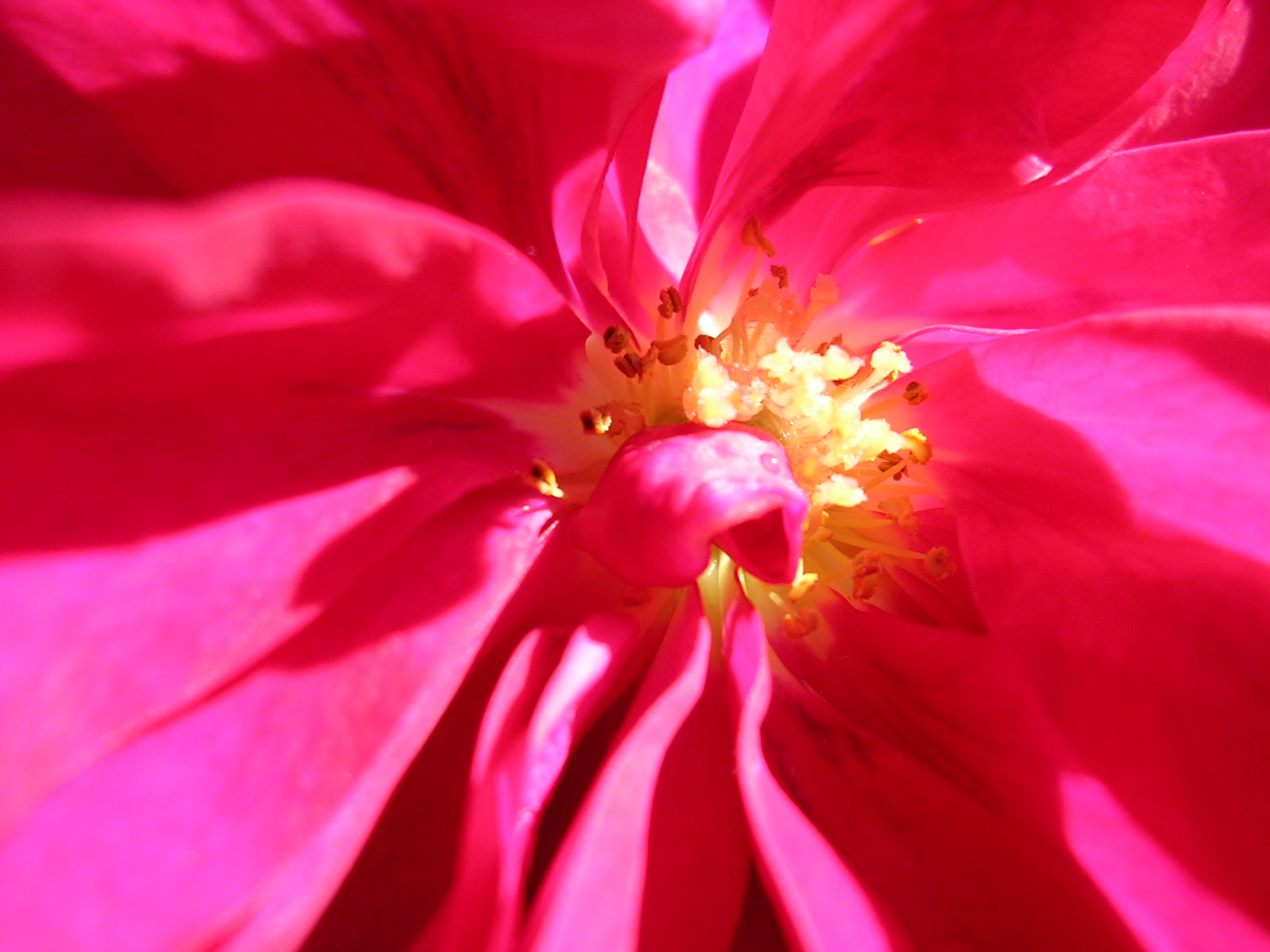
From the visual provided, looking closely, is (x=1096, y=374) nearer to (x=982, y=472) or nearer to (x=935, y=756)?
(x=982, y=472)

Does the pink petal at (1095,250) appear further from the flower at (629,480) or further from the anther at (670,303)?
the anther at (670,303)

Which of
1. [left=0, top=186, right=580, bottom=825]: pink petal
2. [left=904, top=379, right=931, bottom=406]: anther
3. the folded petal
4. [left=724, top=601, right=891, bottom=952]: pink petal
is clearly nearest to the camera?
[left=0, top=186, right=580, bottom=825]: pink petal

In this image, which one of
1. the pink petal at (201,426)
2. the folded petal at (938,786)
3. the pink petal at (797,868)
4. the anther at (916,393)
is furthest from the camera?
the anther at (916,393)

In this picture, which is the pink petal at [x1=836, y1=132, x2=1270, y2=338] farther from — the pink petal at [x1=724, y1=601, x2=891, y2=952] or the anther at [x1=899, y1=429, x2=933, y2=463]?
the pink petal at [x1=724, y1=601, x2=891, y2=952]

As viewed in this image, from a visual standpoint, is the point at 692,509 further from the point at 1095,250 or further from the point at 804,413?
the point at 1095,250

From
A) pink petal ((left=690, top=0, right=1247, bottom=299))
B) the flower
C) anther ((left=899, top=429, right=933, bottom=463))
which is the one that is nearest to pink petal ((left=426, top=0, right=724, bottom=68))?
the flower

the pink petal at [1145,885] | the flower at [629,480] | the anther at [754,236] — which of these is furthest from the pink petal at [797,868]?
the anther at [754,236]

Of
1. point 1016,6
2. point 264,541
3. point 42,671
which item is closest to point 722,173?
point 1016,6
